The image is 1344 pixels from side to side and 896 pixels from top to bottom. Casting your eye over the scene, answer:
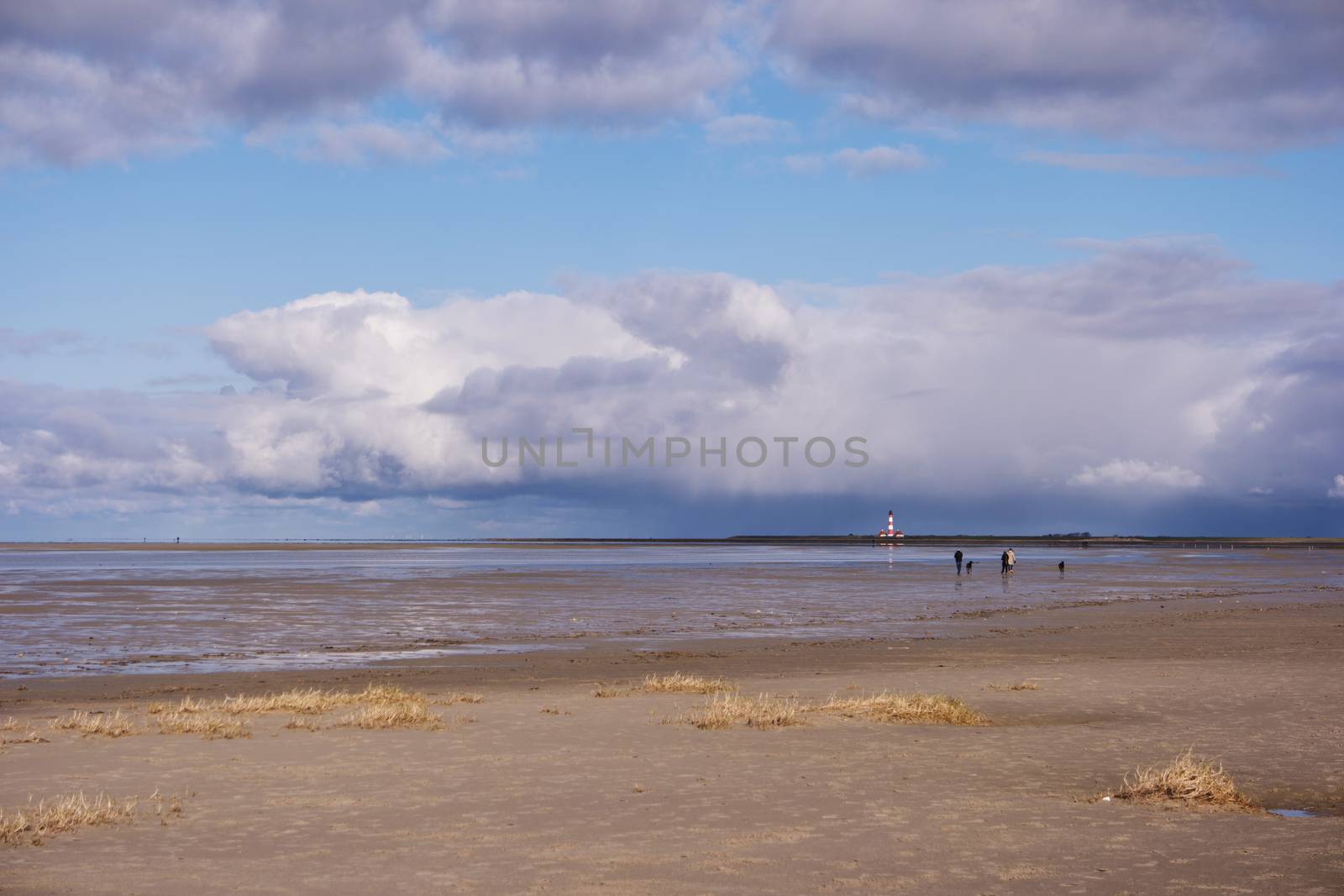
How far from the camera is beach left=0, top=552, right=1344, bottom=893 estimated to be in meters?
10.2

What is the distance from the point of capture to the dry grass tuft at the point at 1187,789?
12.6 m

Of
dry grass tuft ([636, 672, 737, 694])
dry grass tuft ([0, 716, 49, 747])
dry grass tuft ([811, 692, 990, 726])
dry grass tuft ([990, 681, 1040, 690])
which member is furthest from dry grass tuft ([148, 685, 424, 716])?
dry grass tuft ([990, 681, 1040, 690])

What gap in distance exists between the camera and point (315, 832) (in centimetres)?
1164

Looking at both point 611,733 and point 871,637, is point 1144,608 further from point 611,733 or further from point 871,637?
point 611,733

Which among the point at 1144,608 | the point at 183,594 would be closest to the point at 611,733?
the point at 1144,608

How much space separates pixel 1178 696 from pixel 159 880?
57.2 ft

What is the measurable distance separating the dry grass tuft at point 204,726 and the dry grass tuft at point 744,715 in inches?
256

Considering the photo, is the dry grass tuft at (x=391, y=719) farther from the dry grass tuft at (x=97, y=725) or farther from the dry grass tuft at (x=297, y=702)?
the dry grass tuft at (x=97, y=725)

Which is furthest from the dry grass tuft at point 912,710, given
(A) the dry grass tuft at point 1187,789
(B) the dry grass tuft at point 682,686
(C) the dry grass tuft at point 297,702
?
(C) the dry grass tuft at point 297,702

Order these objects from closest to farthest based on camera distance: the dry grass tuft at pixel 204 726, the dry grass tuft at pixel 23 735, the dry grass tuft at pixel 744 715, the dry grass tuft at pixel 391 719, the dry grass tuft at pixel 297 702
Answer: the dry grass tuft at pixel 23 735
the dry grass tuft at pixel 204 726
the dry grass tuft at pixel 391 719
the dry grass tuft at pixel 744 715
the dry grass tuft at pixel 297 702

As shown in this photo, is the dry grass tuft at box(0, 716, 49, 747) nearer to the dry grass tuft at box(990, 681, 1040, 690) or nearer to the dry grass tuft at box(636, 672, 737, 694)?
the dry grass tuft at box(636, 672, 737, 694)

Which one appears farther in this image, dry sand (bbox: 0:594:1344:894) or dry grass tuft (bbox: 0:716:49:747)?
dry grass tuft (bbox: 0:716:49:747)

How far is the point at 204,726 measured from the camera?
56.0ft

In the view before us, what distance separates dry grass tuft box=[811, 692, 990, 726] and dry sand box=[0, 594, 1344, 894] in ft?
1.73
